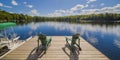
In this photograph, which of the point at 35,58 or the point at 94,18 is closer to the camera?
the point at 35,58

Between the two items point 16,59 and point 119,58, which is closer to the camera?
point 16,59

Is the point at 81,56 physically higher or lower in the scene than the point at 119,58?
higher

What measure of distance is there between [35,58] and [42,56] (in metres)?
0.47

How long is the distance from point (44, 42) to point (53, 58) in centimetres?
202

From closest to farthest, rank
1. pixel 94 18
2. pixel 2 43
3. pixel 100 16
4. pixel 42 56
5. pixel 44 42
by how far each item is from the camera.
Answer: pixel 42 56
pixel 44 42
pixel 2 43
pixel 100 16
pixel 94 18

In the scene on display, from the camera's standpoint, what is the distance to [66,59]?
22.9 feet

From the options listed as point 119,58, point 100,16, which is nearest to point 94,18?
point 100,16

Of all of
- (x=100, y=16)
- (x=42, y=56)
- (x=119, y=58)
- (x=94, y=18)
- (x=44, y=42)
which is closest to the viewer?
(x=42, y=56)

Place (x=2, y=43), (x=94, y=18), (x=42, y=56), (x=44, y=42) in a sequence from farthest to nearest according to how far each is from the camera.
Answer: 1. (x=94, y=18)
2. (x=2, y=43)
3. (x=44, y=42)
4. (x=42, y=56)

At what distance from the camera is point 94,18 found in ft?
424

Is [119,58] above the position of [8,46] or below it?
below

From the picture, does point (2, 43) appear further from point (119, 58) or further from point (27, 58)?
point (119, 58)

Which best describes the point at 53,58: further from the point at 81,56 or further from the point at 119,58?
the point at 119,58

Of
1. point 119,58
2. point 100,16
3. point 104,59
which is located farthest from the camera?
point 100,16
